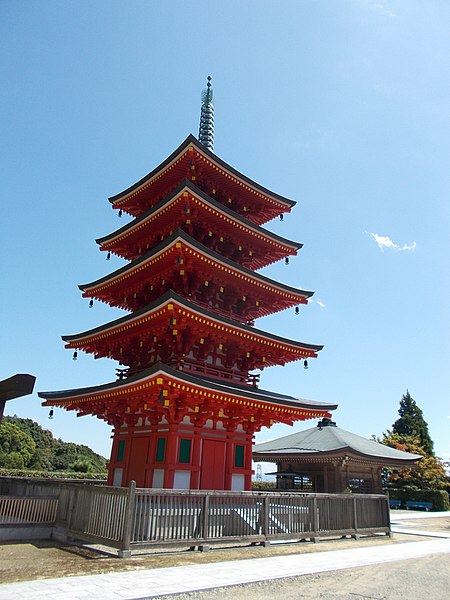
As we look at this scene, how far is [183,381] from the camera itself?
1472 centimetres

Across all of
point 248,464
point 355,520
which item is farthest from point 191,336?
point 355,520

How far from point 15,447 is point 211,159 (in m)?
60.6

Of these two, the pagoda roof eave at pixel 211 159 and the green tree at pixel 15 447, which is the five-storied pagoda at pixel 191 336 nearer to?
the pagoda roof eave at pixel 211 159

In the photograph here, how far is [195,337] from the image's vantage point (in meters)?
18.0

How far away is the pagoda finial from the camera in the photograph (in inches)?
1111

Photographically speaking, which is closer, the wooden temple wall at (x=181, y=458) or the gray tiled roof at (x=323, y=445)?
the wooden temple wall at (x=181, y=458)

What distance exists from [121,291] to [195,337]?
5.98 metres

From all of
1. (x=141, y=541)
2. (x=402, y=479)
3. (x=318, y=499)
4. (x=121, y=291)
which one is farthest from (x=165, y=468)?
(x=402, y=479)

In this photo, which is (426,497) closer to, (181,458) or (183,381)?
(181,458)

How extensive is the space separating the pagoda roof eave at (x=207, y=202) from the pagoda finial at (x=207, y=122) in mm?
9108

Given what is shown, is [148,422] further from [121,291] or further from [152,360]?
[121,291]

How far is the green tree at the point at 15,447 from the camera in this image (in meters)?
59.9

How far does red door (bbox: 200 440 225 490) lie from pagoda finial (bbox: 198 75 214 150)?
1879cm

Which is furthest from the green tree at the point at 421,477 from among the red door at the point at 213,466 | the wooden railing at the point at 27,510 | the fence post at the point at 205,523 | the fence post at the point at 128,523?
the fence post at the point at 128,523
